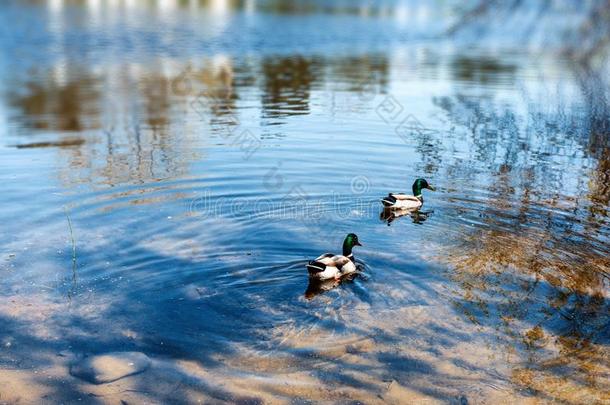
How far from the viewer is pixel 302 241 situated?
9.88 m

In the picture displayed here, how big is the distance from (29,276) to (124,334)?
7.19 feet

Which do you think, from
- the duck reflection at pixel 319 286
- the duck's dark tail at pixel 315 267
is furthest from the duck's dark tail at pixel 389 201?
the duck's dark tail at pixel 315 267

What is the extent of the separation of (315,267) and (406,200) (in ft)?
10.9

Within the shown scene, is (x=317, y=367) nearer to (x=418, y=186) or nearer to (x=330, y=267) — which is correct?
(x=330, y=267)

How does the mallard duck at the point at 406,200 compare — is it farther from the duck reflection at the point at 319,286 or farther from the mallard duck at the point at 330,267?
the duck reflection at the point at 319,286

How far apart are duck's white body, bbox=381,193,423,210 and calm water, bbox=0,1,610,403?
24cm

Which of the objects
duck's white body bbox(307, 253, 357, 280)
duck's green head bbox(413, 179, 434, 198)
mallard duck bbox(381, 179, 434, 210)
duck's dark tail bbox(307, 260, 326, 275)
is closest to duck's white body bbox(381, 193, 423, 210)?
mallard duck bbox(381, 179, 434, 210)

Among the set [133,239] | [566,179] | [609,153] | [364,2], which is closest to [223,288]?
[133,239]

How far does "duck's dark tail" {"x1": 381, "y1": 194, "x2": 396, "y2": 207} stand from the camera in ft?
36.9

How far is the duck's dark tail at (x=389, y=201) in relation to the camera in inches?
442

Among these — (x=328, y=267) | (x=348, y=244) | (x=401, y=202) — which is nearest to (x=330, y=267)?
(x=328, y=267)

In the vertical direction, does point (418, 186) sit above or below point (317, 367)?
above

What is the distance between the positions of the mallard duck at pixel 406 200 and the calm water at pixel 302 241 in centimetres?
23

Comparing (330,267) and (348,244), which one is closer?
(330,267)
